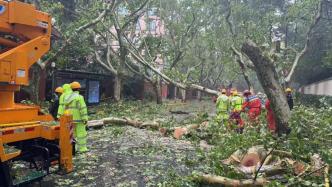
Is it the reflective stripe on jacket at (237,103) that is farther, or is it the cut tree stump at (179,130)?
the reflective stripe on jacket at (237,103)

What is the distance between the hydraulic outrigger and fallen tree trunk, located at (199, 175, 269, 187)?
7.98 ft

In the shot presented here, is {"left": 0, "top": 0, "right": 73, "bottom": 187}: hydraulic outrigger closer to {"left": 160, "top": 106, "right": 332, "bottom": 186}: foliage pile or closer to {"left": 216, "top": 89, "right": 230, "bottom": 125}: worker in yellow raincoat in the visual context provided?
{"left": 160, "top": 106, "right": 332, "bottom": 186}: foliage pile

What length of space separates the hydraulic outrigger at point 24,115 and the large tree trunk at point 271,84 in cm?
479

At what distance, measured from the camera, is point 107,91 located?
Answer: 89.7 feet

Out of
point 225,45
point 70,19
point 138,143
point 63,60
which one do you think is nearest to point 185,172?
point 138,143

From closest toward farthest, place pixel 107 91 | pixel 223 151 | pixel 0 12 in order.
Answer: pixel 0 12 → pixel 223 151 → pixel 107 91

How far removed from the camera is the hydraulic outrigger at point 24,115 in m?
6.12

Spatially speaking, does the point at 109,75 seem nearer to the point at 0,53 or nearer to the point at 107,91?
the point at 107,91

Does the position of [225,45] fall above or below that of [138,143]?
above

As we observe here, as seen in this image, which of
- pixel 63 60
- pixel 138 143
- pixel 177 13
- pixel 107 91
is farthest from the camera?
pixel 177 13

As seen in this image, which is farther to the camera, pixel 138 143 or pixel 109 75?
pixel 109 75

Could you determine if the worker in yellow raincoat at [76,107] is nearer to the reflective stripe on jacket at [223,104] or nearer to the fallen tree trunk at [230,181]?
the fallen tree trunk at [230,181]

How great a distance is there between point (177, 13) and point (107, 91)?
35.5 ft

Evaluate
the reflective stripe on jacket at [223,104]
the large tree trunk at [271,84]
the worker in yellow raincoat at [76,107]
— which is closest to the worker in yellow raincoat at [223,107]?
the reflective stripe on jacket at [223,104]
